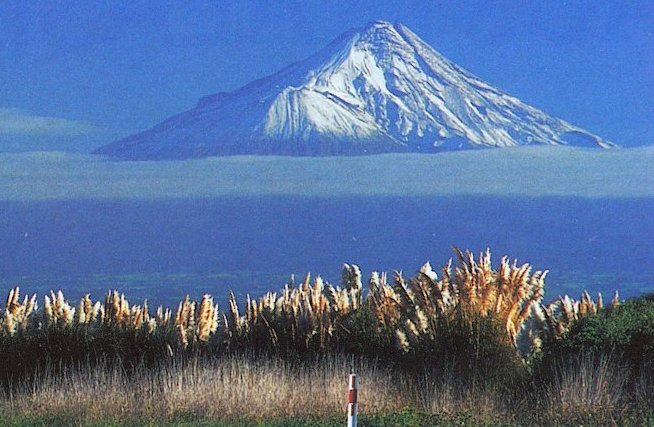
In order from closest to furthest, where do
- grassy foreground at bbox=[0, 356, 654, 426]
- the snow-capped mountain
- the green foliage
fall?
1. grassy foreground at bbox=[0, 356, 654, 426]
2. the green foliage
3. the snow-capped mountain

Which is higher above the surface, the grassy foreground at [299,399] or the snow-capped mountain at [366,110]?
the snow-capped mountain at [366,110]

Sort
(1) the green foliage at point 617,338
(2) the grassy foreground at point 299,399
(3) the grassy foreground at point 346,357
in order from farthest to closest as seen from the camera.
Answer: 1. (1) the green foliage at point 617,338
2. (3) the grassy foreground at point 346,357
3. (2) the grassy foreground at point 299,399

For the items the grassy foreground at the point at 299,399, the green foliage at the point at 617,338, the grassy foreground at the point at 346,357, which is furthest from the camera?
the green foliage at the point at 617,338

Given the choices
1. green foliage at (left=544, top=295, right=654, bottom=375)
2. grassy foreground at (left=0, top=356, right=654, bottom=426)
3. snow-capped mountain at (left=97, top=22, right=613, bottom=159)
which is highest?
snow-capped mountain at (left=97, top=22, right=613, bottom=159)

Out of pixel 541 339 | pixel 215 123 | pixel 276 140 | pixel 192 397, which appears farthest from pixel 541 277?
pixel 215 123

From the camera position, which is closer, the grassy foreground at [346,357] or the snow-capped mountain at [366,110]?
the grassy foreground at [346,357]

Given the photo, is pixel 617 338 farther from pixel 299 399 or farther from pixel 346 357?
pixel 299 399

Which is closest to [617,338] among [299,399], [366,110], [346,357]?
[346,357]

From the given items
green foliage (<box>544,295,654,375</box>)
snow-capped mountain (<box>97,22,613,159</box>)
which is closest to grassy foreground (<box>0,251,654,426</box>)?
green foliage (<box>544,295,654,375</box>)

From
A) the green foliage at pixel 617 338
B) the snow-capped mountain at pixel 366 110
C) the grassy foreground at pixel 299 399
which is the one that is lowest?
the grassy foreground at pixel 299 399

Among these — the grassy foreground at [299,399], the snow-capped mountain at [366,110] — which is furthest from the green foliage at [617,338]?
the snow-capped mountain at [366,110]

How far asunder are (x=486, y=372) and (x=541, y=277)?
141cm

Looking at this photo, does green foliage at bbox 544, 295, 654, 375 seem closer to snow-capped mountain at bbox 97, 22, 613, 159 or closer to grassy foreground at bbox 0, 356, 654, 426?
grassy foreground at bbox 0, 356, 654, 426

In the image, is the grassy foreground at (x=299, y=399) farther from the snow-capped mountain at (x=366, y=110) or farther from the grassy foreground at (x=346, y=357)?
the snow-capped mountain at (x=366, y=110)
